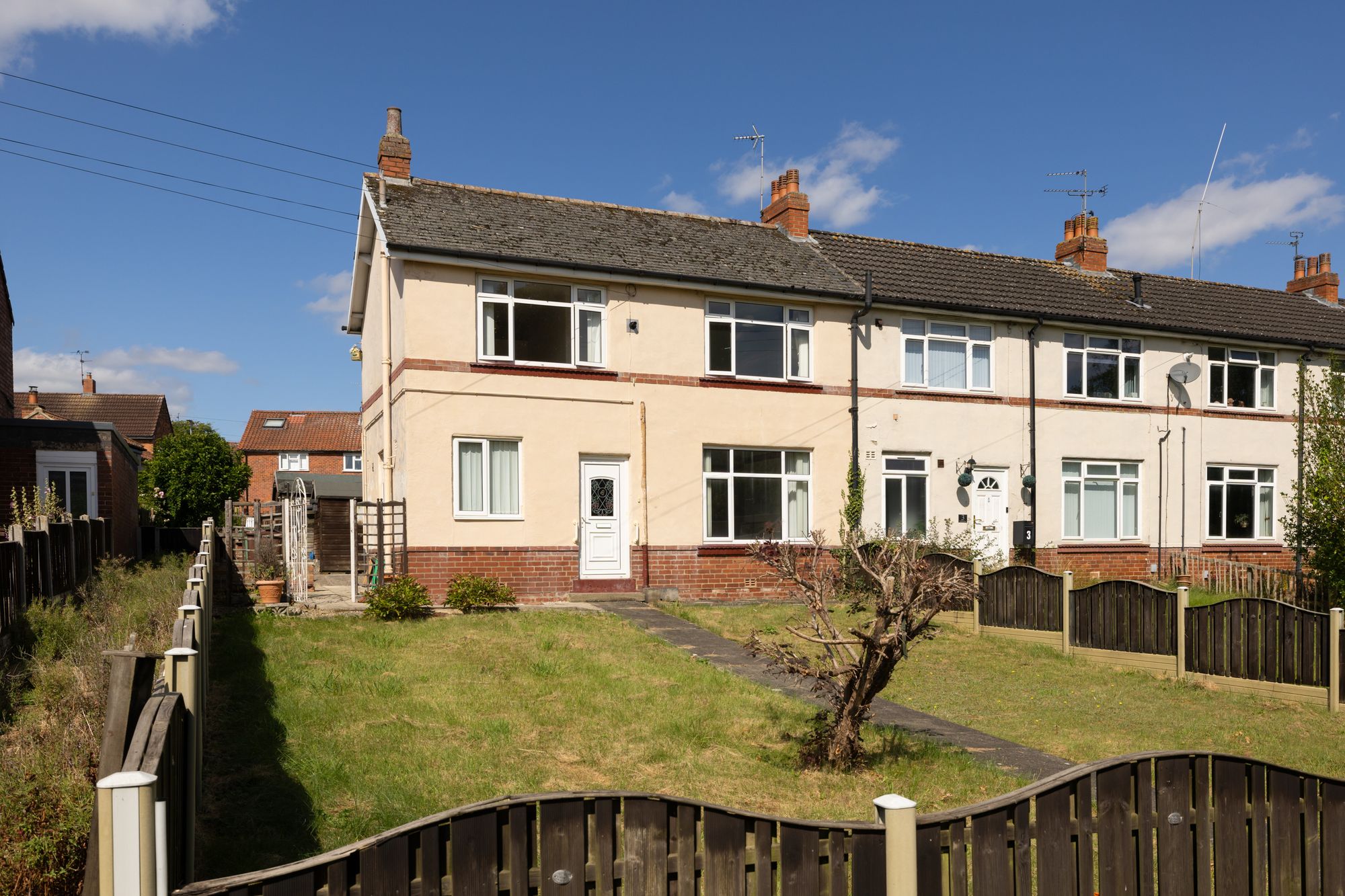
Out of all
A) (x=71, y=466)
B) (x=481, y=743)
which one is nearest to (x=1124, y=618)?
(x=481, y=743)

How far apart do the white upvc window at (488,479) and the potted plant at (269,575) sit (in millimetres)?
2993

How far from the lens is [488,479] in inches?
695

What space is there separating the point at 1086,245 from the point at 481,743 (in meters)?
23.3

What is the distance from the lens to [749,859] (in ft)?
12.5

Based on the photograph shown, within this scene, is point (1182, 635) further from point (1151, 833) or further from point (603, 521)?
point (603, 521)

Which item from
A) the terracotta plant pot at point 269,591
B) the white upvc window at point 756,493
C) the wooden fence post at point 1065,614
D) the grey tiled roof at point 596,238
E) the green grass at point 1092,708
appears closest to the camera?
the green grass at point 1092,708

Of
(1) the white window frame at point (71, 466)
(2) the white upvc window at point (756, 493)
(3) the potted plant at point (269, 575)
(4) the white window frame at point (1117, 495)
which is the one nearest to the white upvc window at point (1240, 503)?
(4) the white window frame at point (1117, 495)

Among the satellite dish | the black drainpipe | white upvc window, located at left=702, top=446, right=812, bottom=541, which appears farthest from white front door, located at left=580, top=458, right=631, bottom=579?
the satellite dish

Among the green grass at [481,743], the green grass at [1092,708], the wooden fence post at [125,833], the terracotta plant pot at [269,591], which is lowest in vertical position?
the green grass at [1092,708]

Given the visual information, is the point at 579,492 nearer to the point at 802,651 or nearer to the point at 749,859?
the point at 802,651

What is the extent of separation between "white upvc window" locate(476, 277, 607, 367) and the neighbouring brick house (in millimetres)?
42124

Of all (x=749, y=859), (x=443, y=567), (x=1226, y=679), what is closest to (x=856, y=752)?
(x=749, y=859)

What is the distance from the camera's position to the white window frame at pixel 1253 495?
2425cm

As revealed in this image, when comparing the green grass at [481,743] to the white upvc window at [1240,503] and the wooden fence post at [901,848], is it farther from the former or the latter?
the white upvc window at [1240,503]
